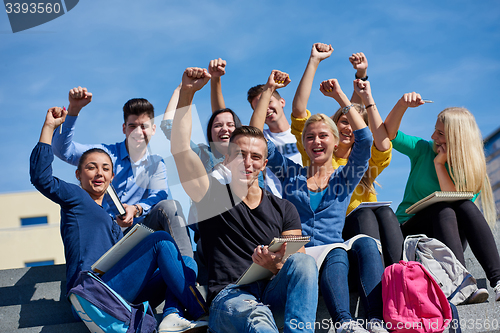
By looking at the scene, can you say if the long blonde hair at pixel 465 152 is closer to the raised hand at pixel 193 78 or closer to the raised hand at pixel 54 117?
the raised hand at pixel 193 78

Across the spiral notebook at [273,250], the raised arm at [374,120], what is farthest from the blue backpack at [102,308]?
the raised arm at [374,120]

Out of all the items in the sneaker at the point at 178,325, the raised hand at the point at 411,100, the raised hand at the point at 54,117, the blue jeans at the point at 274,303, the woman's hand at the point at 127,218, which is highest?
the raised hand at the point at 54,117

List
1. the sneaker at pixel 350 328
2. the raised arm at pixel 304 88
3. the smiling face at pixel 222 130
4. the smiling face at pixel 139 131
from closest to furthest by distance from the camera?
the sneaker at pixel 350 328 < the smiling face at pixel 222 130 < the raised arm at pixel 304 88 < the smiling face at pixel 139 131

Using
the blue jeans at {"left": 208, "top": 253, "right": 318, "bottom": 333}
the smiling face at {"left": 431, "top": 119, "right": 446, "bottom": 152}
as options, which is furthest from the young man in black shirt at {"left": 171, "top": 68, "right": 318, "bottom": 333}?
the smiling face at {"left": 431, "top": 119, "right": 446, "bottom": 152}

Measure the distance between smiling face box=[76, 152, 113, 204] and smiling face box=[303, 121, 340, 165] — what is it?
1.38m

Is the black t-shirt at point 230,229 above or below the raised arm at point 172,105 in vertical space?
below

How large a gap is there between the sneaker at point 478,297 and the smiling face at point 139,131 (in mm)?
2668

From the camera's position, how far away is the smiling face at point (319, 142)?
3285mm

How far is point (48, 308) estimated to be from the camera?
2871mm

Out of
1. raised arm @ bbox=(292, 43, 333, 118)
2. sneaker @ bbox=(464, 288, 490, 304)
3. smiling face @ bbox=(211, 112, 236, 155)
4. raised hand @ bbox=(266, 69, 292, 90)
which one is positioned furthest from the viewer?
raised arm @ bbox=(292, 43, 333, 118)

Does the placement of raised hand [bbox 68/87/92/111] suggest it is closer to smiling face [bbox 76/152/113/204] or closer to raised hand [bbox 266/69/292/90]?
smiling face [bbox 76/152/113/204]

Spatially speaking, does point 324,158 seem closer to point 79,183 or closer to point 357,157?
point 357,157

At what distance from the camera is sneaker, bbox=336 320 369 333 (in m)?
2.26

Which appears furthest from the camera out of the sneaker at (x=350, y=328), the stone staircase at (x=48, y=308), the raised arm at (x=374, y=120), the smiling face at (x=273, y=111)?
the smiling face at (x=273, y=111)
